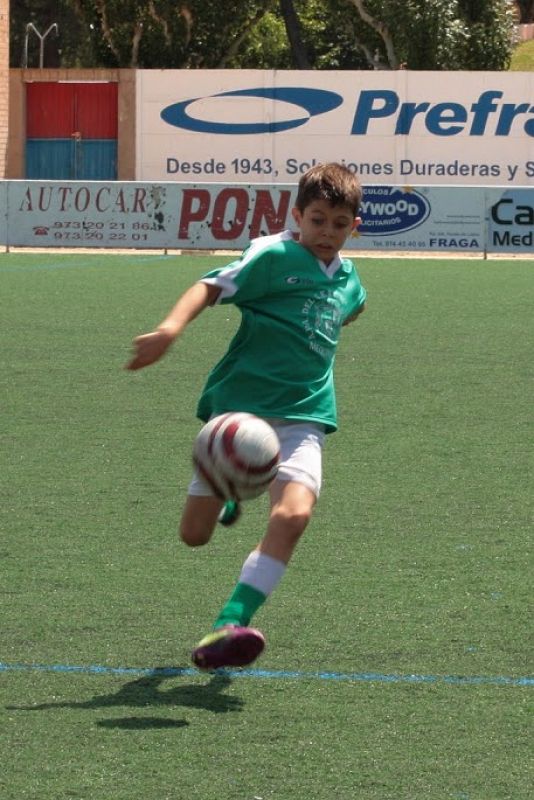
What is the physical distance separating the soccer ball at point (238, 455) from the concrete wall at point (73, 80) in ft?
123

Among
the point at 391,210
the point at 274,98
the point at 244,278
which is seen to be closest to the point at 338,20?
the point at 274,98

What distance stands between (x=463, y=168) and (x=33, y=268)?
17973 mm

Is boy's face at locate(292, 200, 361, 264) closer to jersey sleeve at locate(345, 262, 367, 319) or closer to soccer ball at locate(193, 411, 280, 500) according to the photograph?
jersey sleeve at locate(345, 262, 367, 319)

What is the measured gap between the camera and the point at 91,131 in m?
42.9

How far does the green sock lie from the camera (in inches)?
198

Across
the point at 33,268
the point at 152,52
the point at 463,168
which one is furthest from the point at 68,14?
the point at 33,268

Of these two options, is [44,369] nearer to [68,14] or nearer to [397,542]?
[397,542]

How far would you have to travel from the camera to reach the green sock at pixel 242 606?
16.5 ft

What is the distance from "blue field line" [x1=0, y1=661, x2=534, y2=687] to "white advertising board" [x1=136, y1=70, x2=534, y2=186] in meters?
35.6

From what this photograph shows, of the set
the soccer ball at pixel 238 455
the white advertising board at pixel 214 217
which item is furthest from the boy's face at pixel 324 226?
the white advertising board at pixel 214 217

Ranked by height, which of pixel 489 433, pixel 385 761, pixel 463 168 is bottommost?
pixel 463 168

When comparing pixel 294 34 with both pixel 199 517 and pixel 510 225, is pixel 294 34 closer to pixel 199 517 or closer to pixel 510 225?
pixel 510 225

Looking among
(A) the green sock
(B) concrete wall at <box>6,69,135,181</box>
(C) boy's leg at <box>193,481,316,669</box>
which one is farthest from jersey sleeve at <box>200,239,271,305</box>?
(B) concrete wall at <box>6,69,135,181</box>

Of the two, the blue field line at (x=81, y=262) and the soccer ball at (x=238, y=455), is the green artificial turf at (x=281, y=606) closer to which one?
the soccer ball at (x=238, y=455)
